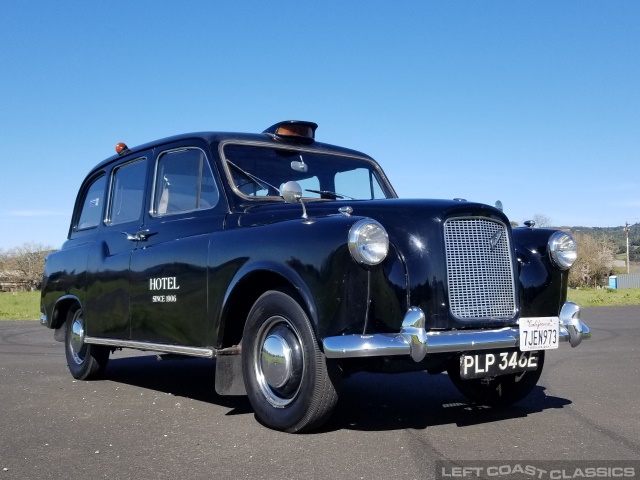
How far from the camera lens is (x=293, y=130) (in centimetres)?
615

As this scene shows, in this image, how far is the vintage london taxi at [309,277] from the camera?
4.15 meters

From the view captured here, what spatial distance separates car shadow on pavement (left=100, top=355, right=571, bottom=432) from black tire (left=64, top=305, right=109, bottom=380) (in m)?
0.27

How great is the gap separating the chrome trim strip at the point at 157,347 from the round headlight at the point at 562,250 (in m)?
2.53

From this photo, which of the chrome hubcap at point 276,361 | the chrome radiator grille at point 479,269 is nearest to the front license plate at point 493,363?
the chrome radiator grille at point 479,269

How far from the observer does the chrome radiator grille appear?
4.48m

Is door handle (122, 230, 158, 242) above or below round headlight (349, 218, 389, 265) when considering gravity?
above

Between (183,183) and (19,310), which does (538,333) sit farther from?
(19,310)

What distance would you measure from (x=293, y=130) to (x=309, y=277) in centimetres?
225

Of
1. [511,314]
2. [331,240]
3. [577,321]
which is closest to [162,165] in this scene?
[331,240]

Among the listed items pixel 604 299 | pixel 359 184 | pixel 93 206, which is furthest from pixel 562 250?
pixel 604 299

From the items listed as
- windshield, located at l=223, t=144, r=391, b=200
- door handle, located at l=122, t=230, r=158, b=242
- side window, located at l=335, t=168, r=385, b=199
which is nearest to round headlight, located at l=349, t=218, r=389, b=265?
windshield, located at l=223, t=144, r=391, b=200

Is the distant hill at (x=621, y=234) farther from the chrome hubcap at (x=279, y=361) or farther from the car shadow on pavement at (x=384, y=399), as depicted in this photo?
the chrome hubcap at (x=279, y=361)

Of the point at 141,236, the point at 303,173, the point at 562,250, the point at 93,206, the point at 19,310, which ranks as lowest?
the point at 19,310

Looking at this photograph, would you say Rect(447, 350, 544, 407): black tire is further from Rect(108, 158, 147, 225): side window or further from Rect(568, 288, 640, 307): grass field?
Rect(568, 288, 640, 307): grass field
